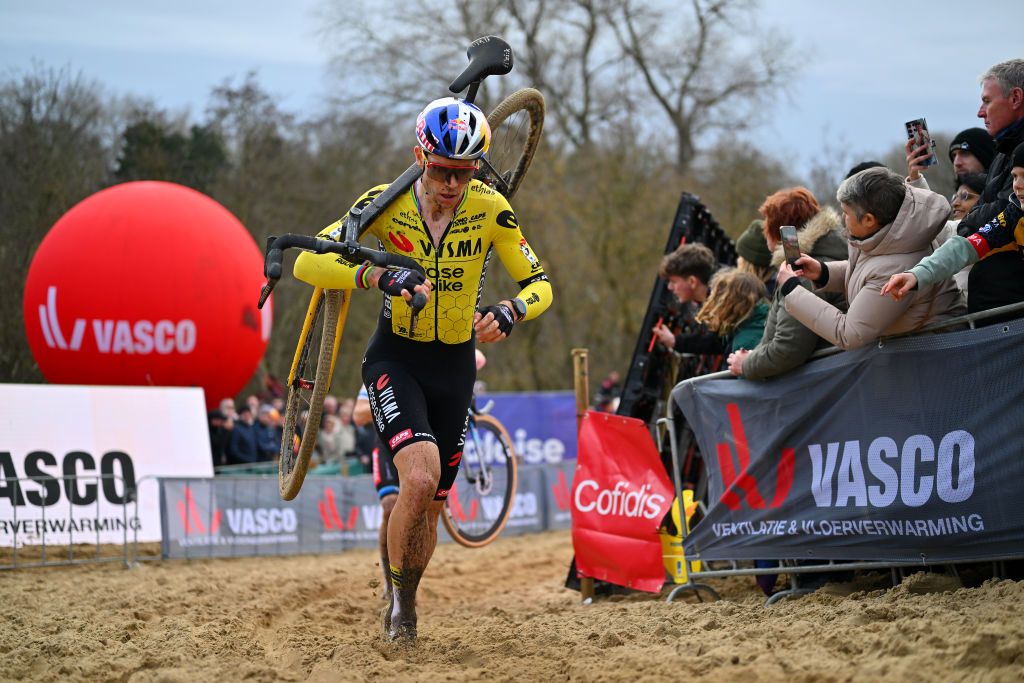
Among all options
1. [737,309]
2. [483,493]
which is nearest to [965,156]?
[737,309]

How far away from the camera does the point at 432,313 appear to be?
6.19m

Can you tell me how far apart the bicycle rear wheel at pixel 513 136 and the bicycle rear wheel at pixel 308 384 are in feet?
4.54

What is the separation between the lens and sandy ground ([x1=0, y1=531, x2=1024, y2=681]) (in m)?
4.52

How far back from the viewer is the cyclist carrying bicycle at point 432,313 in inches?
230

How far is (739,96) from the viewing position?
27.5m

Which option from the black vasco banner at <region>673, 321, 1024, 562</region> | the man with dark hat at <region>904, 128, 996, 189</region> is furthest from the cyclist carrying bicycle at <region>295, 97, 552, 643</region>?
the man with dark hat at <region>904, 128, 996, 189</region>

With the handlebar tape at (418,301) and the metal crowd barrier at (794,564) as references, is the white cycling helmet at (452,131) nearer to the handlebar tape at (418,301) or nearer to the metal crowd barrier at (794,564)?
the handlebar tape at (418,301)

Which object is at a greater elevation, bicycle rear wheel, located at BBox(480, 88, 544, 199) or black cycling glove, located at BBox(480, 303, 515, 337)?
bicycle rear wheel, located at BBox(480, 88, 544, 199)

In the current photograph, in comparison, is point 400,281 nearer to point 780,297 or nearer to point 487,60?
point 487,60

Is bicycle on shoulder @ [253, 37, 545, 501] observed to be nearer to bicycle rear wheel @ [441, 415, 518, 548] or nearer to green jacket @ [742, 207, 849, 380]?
green jacket @ [742, 207, 849, 380]

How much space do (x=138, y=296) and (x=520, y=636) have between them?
10614 millimetres

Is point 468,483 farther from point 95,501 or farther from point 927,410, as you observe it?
point 927,410

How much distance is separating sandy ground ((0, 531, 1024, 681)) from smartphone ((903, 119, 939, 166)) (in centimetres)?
255

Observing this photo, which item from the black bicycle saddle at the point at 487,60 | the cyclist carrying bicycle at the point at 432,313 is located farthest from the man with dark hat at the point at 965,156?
the black bicycle saddle at the point at 487,60
